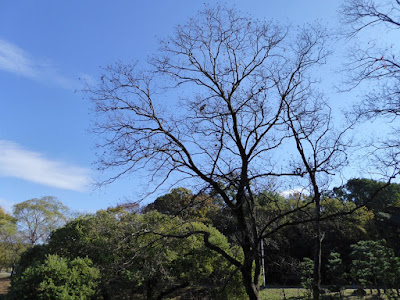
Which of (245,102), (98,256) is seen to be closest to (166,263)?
(98,256)

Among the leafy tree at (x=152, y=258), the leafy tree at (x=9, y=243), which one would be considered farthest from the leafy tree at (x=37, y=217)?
the leafy tree at (x=152, y=258)

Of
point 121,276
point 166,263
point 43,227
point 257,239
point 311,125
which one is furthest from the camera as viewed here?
point 43,227

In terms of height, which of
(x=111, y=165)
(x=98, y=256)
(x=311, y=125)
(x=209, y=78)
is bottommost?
(x=98, y=256)

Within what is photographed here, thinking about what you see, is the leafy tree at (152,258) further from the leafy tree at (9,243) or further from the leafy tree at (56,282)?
the leafy tree at (9,243)

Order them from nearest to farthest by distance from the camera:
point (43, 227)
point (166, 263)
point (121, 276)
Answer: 1. point (121, 276)
2. point (166, 263)
3. point (43, 227)

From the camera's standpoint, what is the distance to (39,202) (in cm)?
3066

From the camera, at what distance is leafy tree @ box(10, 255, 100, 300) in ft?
28.0

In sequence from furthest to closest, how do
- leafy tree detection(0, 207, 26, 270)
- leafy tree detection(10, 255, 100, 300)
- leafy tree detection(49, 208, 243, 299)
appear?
leafy tree detection(0, 207, 26, 270)
leafy tree detection(49, 208, 243, 299)
leafy tree detection(10, 255, 100, 300)

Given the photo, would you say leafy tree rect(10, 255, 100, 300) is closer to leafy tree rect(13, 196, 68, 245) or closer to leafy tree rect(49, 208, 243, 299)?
leafy tree rect(49, 208, 243, 299)

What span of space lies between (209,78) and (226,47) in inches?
34.4

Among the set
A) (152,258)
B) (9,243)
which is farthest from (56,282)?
(9,243)

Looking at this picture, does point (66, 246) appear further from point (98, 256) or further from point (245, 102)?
point (245, 102)

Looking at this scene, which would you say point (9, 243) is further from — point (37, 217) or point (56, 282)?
point (56, 282)

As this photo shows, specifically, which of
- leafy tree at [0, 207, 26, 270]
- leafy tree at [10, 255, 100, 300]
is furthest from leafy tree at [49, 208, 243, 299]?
leafy tree at [0, 207, 26, 270]
